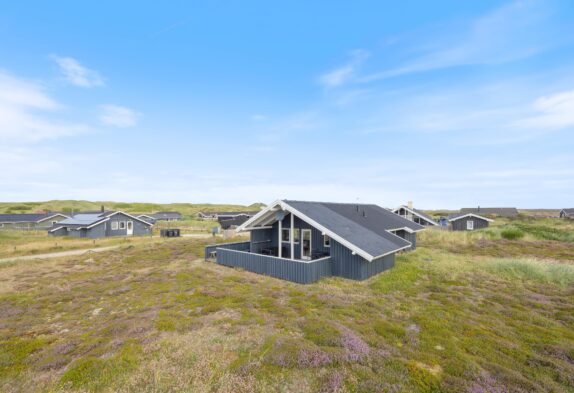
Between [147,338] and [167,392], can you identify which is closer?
[167,392]

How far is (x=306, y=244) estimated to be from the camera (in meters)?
18.8

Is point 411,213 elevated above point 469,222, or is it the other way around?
point 411,213

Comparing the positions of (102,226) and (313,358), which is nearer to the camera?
(313,358)

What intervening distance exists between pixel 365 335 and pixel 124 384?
673 centimetres

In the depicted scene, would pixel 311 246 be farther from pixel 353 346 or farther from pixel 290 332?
pixel 353 346

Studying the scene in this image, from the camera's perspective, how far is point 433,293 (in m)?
14.3

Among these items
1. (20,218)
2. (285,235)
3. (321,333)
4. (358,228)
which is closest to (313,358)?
(321,333)

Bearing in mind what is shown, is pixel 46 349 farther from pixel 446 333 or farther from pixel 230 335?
pixel 446 333

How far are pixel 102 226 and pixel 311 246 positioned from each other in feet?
143

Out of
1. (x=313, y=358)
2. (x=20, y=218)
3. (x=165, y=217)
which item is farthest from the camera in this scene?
(x=165, y=217)

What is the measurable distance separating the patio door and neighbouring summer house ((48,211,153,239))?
4204 cm

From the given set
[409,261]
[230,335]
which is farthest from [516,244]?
[230,335]

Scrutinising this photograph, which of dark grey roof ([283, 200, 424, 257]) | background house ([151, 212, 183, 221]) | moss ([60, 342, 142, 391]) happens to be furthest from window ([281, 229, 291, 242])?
background house ([151, 212, 183, 221])

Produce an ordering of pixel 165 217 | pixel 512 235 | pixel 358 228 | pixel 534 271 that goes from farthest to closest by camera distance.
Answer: pixel 165 217 < pixel 512 235 < pixel 358 228 < pixel 534 271
